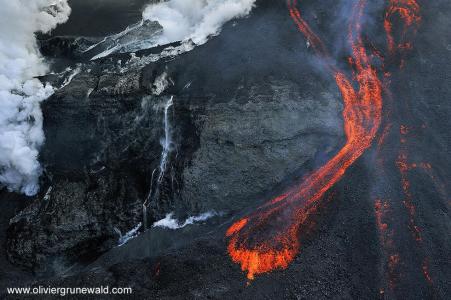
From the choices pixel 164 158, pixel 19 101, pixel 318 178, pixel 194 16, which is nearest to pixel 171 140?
pixel 164 158

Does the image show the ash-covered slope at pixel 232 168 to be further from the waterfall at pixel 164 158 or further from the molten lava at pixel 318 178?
the molten lava at pixel 318 178

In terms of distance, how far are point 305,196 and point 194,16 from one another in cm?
1131

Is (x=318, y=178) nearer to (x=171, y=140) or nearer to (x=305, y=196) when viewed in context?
(x=305, y=196)

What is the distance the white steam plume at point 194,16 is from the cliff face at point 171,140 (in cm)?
134

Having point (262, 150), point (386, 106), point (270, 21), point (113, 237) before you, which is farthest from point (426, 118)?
point (113, 237)

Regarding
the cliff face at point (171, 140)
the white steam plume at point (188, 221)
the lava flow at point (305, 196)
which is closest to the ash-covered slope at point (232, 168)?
the cliff face at point (171, 140)

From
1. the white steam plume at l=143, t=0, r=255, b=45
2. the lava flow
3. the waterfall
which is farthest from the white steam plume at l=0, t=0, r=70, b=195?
the lava flow

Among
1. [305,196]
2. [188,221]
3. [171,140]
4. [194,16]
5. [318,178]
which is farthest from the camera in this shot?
[194,16]

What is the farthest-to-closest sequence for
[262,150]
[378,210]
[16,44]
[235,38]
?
1. [16,44]
2. [235,38]
3. [262,150]
4. [378,210]

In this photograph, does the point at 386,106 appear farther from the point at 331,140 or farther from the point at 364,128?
the point at 331,140

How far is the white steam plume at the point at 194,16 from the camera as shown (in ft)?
59.4

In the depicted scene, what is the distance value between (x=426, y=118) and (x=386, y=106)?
1.39 m

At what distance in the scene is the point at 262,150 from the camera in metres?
13.4

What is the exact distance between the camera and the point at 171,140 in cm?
1448
